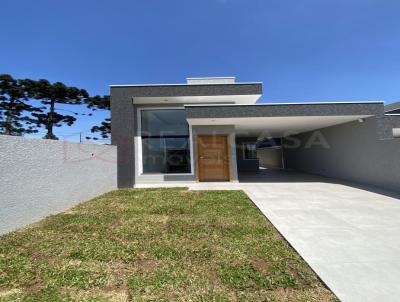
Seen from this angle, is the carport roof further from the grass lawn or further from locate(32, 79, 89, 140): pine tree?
locate(32, 79, 89, 140): pine tree

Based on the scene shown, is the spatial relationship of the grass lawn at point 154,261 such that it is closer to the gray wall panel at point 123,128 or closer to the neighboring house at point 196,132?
the gray wall panel at point 123,128

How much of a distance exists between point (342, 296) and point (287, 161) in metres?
18.1

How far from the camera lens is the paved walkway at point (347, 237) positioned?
7.86ft

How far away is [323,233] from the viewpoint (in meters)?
3.92

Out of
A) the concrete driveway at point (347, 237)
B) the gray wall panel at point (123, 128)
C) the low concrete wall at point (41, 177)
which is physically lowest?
the concrete driveway at point (347, 237)

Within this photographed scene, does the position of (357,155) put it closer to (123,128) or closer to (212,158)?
(212,158)

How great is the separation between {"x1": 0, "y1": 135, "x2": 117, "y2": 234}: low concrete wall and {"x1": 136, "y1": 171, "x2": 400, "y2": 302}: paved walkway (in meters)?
5.79

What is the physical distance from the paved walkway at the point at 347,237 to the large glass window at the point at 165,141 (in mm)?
5309

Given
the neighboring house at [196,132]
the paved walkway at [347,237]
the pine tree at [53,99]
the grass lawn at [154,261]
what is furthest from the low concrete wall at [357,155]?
the pine tree at [53,99]

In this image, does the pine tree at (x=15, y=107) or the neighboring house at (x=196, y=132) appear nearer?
the neighboring house at (x=196, y=132)

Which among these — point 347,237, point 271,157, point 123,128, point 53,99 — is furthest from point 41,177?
point 53,99

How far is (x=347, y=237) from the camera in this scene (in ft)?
12.2

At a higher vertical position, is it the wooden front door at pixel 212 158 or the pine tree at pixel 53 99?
the pine tree at pixel 53 99

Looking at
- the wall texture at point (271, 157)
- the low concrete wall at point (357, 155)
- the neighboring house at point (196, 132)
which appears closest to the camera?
the low concrete wall at point (357, 155)
